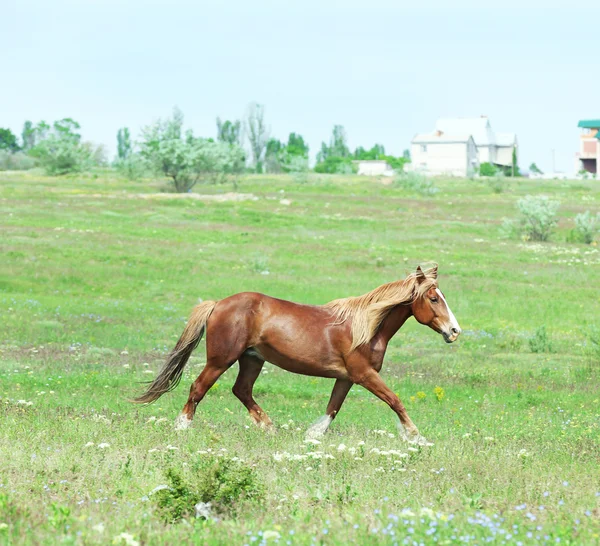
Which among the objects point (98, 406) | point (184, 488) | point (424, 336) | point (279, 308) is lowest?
point (424, 336)

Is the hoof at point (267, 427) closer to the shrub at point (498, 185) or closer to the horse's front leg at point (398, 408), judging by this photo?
the horse's front leg at point (398, 408)

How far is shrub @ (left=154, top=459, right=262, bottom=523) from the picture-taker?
7465mm

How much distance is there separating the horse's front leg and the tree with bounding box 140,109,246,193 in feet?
239

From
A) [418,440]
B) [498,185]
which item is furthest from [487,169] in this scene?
[418,440]

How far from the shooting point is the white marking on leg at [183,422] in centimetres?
1143

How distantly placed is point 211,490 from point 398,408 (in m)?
4.02

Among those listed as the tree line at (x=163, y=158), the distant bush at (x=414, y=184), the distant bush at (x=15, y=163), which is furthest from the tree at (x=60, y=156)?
the distant bush at (x=414, y=184)

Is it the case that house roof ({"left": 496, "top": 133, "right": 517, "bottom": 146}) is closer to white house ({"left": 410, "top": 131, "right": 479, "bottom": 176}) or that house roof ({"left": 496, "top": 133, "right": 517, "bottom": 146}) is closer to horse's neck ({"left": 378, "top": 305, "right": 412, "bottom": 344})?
white house ({"left": 410, "top": 131, "right": 479, "bottom": 176})

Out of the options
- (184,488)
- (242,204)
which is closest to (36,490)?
(184,488)

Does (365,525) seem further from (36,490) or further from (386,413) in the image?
(386,413)

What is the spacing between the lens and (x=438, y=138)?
166250 millimetres

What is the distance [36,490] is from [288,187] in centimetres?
8253

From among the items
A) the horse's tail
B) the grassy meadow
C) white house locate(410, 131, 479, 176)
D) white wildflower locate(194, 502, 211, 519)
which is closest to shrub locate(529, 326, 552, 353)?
the grassy meadow

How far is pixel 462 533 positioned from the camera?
6.57m
